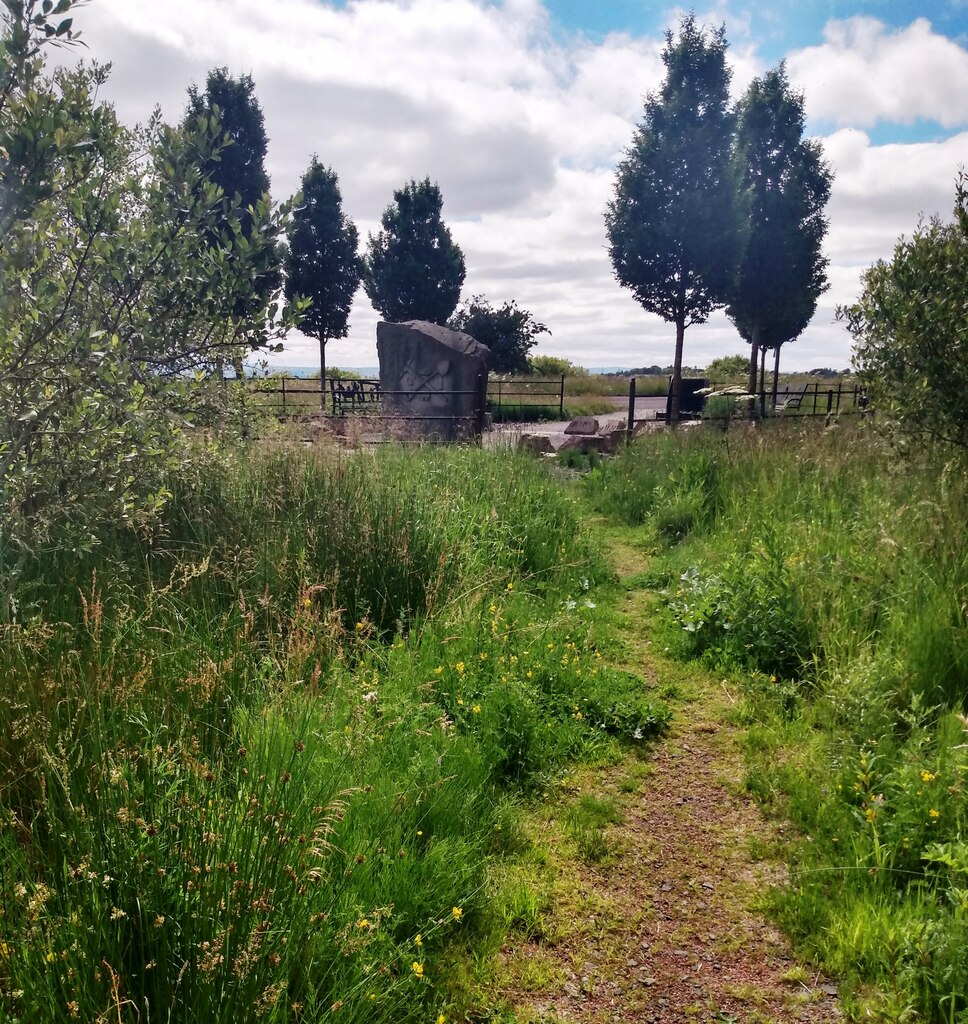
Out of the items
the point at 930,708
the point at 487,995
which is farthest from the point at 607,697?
the point at 487,995

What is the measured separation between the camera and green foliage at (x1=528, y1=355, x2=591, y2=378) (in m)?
31.9

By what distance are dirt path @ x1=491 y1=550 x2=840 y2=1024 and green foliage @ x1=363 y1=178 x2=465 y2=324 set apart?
25493mm

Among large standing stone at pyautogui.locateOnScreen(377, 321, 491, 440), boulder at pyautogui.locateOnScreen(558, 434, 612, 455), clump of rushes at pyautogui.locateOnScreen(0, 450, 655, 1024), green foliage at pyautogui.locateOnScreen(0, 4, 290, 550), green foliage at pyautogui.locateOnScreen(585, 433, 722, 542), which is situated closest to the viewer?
clump of rushes at pyautogui.locateOnScreen(0, 450, 655, 1024)

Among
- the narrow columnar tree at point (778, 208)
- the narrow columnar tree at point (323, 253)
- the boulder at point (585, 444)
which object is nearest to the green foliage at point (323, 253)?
the narrow columnar tree at point (323, 253)

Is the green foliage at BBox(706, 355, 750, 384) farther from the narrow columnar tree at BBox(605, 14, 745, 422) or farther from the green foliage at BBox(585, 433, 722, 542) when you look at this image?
the green foliage at BBox(585, 433, 722, 542)

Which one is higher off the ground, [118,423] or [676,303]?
[676,303]

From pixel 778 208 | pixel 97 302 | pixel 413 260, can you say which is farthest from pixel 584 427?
pixel 413 260

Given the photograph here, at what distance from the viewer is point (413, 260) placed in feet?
88.3

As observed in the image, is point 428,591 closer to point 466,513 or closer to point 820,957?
point 466,513

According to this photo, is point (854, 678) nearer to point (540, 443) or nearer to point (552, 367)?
point (540, 443)

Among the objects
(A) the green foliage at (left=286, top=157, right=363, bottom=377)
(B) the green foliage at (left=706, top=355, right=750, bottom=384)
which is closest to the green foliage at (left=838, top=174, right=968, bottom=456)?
(A) the green foliage at (left=286, top=157, right=363, bottom=377)

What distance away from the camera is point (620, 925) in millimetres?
2592

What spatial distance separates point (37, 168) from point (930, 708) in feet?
14.0

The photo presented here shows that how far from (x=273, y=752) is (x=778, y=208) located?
971 inches
